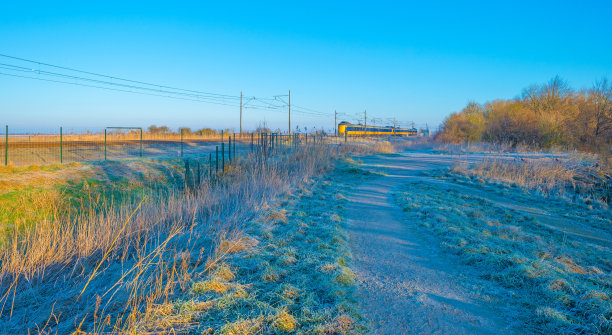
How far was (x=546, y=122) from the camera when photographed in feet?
84.7

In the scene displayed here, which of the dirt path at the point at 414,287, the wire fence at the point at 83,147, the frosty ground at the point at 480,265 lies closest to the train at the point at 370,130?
the wire fence at the point at 83,147

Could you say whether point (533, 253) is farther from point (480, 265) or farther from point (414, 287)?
point (414, 287)

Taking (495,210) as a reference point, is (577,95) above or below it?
above

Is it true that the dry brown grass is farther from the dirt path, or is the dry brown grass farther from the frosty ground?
the frosty ground

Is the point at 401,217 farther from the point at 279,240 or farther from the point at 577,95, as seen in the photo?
the point at 577,95

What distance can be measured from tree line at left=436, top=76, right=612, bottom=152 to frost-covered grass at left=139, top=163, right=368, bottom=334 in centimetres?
1612

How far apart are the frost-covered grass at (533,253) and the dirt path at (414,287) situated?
0.31 meters

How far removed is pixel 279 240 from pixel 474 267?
3.03 meters

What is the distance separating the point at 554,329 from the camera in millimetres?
3086

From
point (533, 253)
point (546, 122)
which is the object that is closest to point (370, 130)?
point (546, 122)

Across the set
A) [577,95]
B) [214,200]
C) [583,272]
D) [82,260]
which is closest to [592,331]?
[583,272]

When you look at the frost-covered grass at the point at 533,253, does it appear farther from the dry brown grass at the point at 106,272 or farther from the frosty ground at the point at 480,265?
the dry brown grass at the point at 106,272

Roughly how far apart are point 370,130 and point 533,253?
4805 cm

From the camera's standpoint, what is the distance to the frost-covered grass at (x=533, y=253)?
332 centimetres
